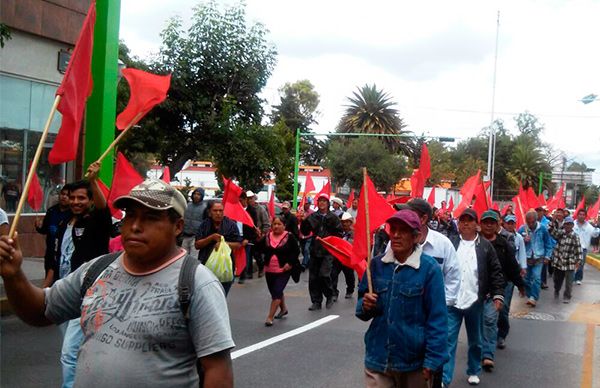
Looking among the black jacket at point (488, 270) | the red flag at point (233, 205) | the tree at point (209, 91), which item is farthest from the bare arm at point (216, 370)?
the tree at point (209, 91)

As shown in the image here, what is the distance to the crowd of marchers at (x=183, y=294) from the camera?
2.41m

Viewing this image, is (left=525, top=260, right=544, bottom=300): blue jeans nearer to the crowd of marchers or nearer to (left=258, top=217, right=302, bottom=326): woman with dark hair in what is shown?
the crowd of marchers

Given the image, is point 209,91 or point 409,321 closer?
point 409,321

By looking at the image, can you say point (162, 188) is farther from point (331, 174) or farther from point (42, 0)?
point (331, 174)

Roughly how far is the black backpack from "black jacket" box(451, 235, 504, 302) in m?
4.52

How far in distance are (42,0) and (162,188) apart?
12867 millimetres

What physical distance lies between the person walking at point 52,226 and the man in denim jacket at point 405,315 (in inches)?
99.3

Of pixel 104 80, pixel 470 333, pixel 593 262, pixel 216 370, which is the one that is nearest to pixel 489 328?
pixel 470 333

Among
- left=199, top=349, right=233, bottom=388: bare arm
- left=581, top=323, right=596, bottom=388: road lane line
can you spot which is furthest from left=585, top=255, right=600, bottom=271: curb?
left=199, top=349, right=233, bottom=388: bare arm

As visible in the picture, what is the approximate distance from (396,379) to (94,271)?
224 centimetres

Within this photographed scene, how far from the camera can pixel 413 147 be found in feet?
201

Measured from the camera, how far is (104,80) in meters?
9.41

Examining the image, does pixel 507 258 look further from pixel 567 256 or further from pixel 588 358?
pixel 567 256

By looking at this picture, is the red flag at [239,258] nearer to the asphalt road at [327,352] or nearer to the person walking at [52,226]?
the asphalt road at [327,352]
